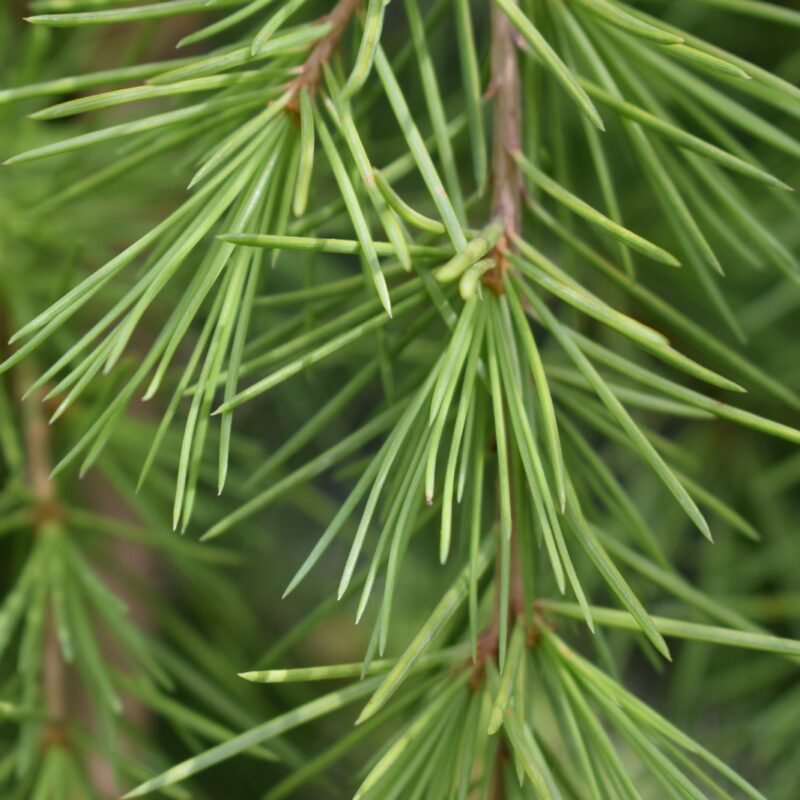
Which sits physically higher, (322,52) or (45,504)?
(322,52)

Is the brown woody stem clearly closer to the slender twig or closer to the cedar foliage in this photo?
the cedar foliage

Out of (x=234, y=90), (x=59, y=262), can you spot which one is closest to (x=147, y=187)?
(x=59, y=262)

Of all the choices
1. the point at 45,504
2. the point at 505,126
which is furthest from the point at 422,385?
the point at 45,504

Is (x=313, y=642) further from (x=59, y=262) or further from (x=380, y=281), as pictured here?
(x=380, y=281)

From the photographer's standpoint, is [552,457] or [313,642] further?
[313,642]

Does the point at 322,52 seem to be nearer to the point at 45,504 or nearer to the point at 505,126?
the point at 505,126

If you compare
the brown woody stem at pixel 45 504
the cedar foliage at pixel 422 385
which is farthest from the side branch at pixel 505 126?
the brown woody stem at pixel 45 504

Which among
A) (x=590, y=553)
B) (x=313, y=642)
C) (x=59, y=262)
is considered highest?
(x=59, y=262)

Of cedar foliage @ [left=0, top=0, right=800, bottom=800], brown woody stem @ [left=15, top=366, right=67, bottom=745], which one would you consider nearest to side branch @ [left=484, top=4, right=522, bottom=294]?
cedar foliage @ [left=0, top=0, right=800, bottom=800]
